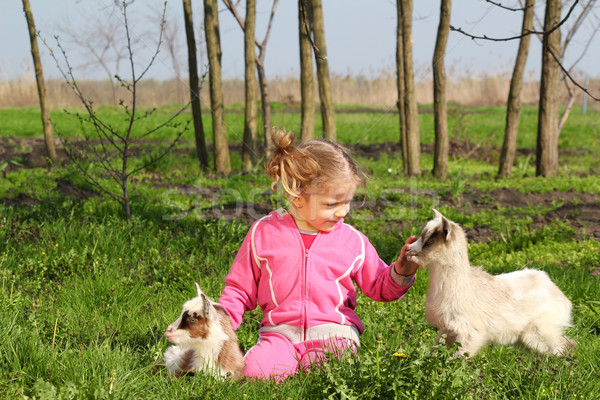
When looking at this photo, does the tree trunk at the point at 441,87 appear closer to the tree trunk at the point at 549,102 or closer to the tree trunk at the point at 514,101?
the tree trunk at the point at 514,101

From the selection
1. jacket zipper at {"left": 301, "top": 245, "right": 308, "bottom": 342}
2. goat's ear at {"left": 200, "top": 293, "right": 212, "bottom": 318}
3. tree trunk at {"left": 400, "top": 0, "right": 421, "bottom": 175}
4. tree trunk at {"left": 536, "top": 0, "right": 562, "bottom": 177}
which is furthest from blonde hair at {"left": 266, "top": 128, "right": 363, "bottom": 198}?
tree trunk at {"left": 536, "top": 0, "right": 562, "bottom": 177}

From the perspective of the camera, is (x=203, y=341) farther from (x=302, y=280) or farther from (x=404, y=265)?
(x=404, y=265)

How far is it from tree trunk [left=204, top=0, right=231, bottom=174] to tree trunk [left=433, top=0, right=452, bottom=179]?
4.36 m

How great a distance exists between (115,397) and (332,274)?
134 cm

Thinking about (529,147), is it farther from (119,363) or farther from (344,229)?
(119,363)

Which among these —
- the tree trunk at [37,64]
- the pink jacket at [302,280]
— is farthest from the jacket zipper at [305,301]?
the tree trunk at [37,64]

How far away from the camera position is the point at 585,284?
430 centimetres

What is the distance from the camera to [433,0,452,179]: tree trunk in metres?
10.1

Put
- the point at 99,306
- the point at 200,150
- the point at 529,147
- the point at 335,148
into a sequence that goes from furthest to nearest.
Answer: the point at 529,147
the point at 200,150
the point at 99,306
the point at 335,148

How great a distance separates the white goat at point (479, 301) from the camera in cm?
288

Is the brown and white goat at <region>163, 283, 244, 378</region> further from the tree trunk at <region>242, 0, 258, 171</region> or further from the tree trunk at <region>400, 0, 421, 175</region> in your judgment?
the tree trunk at <region>242, 0, 258, 171</region>

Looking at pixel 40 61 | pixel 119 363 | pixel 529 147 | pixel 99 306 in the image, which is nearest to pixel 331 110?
Answer: pixel 40 61

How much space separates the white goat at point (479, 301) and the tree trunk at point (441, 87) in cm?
752

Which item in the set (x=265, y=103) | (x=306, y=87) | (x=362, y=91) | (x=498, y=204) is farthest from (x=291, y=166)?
(x=362, y=91)
